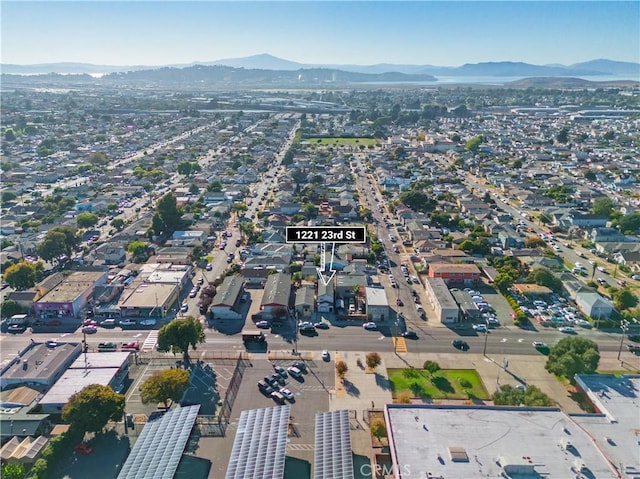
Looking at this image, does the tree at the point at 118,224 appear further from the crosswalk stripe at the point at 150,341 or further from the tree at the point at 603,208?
the tree at the point at 603,208

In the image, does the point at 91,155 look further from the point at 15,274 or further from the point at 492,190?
the point at 492,190

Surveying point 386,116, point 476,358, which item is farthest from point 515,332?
point 386,116

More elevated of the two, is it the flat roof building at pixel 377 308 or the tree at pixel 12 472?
the flat roof building at pixel 377 308

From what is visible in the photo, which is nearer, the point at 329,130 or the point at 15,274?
the point at 15,274

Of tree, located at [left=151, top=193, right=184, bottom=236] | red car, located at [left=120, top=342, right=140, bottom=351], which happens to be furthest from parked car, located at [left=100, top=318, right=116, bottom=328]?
tree, located at [left=151, top=193, right=184, bottom=236]

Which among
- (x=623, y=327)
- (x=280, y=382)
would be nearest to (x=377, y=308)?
(x=280, y=382)

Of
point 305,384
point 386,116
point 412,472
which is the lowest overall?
point 305,384

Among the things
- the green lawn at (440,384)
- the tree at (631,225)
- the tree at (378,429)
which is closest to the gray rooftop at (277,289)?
the green lawn at (440,384)
